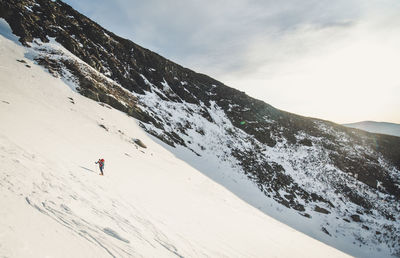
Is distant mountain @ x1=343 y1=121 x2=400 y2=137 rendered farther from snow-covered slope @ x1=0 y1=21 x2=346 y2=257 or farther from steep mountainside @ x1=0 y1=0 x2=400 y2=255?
snow-covered slope @ x1=0 y1=21 x2=346 y2=257

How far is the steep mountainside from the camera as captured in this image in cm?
2045

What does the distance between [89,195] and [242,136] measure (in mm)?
29461

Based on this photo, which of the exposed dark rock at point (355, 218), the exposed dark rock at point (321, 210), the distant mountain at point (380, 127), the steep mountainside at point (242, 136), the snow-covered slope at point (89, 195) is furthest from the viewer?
the distant mountain at point (380, 127)

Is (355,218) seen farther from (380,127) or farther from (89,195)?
(380,127)

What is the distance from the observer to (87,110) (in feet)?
55.1

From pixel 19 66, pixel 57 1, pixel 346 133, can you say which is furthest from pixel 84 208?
pixel 346 133

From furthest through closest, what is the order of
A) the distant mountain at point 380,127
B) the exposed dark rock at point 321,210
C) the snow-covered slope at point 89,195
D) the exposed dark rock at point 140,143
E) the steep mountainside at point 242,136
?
the distant mountain at point 380,127 < the exposed dark rock at point 321,210 < the steep mountainside at point 242,136 < the exposed dark rock at point 140,143 < the snow-covered slope at point 89,195

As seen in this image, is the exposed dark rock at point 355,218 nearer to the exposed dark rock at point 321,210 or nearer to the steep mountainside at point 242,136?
the steep mountainside at point 242,136

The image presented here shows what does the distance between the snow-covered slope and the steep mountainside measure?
564cm

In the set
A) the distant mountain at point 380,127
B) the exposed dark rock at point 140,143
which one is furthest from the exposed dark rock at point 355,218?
the distant mountain at point 380,127

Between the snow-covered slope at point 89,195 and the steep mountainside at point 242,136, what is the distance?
5645 millimetres

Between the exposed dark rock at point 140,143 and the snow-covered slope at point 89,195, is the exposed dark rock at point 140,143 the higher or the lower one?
the higher one

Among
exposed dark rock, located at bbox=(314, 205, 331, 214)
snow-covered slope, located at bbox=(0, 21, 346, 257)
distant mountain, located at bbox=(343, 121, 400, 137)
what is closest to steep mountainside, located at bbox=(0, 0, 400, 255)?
exposed dark rock, located at bbox=(314, 205, 331, 214)

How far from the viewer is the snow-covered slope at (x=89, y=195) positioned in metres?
4.23
